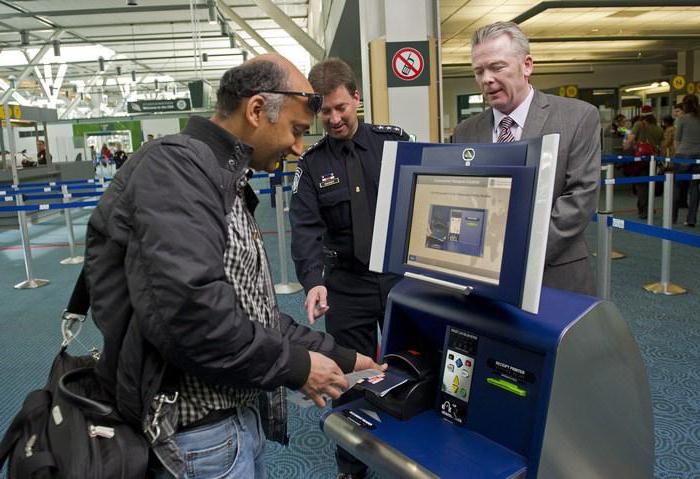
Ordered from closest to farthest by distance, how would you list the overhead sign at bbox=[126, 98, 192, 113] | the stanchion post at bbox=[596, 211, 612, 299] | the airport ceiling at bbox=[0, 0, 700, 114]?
the stanchion post at bbox=[596, 211, 612, 299] < the airport ceiling at bbox=[0, 0, 700, 114] < the overhead sign at bbox=[126, 98, 192, 113]

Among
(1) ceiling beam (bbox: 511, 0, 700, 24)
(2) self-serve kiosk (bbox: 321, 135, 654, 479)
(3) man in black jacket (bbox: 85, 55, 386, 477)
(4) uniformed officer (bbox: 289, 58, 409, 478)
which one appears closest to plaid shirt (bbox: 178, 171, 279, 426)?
(3) man in black jacket (bbox: 85, 55, 386, 477)

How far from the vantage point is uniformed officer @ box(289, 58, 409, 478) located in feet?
6.69

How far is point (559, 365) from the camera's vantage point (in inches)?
39.7

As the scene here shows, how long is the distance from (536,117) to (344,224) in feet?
2.47

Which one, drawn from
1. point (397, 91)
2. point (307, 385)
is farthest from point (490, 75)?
point (397, 91)

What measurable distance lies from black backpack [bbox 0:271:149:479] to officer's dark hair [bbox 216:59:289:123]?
60 centimetres

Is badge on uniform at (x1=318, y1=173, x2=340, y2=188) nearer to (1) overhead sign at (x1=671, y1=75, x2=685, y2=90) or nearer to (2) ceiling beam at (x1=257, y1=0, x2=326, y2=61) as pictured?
(2) ceiling beam at (x1=257, y1=0, x2=326, y2=61)

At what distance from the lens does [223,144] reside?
1106 mm

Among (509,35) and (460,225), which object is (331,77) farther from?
(460,225)

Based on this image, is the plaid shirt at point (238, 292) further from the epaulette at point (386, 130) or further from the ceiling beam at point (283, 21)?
the ceiling beam at point (283, 21)

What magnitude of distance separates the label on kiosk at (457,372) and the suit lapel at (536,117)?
2.43 feet

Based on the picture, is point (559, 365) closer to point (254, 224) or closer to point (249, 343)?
point (249, 343)

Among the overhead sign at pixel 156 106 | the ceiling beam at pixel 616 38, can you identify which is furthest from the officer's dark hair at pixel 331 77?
the overhead sign at pixel 156 106

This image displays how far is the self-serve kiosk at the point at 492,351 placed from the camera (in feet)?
3.31
